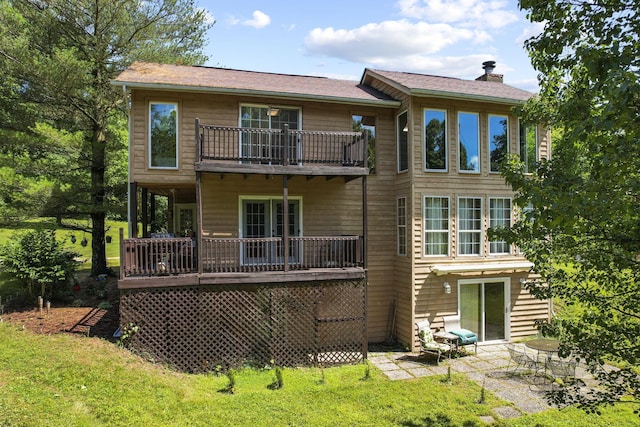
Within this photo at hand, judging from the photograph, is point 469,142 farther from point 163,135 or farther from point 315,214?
point 163,135

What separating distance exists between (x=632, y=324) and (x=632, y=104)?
3.02 metres

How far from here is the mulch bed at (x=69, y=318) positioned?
1009cm

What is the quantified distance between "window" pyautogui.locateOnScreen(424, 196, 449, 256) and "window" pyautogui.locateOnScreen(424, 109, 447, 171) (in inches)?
40.8

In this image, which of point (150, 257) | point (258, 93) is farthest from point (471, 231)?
point (150, 257)

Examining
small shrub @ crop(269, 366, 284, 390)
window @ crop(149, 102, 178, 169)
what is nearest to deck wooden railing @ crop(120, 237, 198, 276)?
window @ crop(149, 102, 178, 169)

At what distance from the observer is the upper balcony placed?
9961 millimetres

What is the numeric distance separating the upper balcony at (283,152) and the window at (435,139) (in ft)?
7.20

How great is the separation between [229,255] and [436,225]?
6.19 meters

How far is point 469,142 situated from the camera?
12180mm

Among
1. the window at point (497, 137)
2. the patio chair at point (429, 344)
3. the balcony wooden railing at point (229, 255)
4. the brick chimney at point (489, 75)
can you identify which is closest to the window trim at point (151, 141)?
the balcony wooden railing at point (229, 255)

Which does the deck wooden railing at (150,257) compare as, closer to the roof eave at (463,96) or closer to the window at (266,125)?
the window at (266,125)

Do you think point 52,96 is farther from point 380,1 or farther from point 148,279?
point 380,1

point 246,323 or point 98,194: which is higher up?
point 98,194

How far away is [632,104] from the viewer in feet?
11.5
